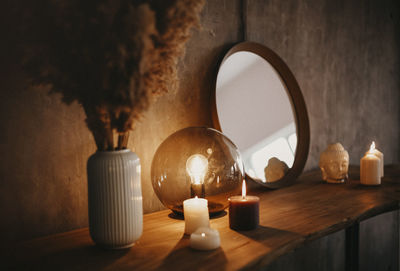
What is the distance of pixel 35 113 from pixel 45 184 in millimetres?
210

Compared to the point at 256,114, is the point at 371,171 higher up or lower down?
lower down

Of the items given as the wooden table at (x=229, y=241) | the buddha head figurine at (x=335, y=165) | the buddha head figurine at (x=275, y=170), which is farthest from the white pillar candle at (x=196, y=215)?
the buddha head figurine at (x=335, y=165)

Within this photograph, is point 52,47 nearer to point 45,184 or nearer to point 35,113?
point 35,113

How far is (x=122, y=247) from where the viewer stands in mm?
898

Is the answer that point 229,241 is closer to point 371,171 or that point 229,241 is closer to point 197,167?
point 197,167

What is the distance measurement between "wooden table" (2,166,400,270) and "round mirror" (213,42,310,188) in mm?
193

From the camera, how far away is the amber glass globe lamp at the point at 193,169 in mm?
1134

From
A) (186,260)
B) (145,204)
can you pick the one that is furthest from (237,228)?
(145,204)

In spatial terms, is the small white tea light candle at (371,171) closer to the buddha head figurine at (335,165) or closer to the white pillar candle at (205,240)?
the buddha head figurine at (335,165)

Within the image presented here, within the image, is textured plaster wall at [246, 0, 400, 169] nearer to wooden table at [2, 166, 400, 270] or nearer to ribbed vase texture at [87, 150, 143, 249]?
wooden table at [2, 166, 400, 270]

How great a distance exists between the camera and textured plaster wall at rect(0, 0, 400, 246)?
98 cm

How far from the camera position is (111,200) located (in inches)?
34.4

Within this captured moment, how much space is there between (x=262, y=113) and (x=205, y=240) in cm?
83

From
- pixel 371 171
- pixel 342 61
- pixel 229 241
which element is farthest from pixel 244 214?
pixel 342 61
